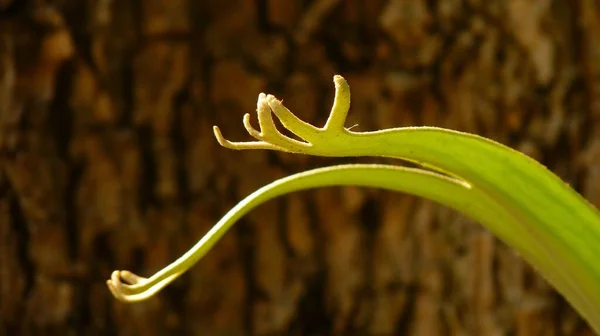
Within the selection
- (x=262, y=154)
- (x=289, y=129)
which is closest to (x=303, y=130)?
(x=289, y=129)

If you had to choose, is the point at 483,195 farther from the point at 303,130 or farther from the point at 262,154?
the point at 262,154

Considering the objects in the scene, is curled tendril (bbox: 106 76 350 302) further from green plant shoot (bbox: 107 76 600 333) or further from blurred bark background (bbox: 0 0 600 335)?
blurred bark background (bbox: 0 0 600 335)

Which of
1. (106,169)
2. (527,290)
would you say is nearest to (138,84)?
(106,169)

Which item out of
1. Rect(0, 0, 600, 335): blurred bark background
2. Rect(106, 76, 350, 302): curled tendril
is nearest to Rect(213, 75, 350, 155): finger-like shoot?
Rect(106, 76, 350, 302): curled tendril

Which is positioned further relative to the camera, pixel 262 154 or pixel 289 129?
pixel 262 154

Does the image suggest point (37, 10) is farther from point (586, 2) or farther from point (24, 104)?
point (586, 2)

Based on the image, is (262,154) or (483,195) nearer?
(483,195)

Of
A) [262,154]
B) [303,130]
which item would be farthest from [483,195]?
[262,154]

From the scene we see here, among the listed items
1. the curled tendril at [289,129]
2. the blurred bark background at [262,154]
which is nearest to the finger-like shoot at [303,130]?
the curled tendril at [289,129]
